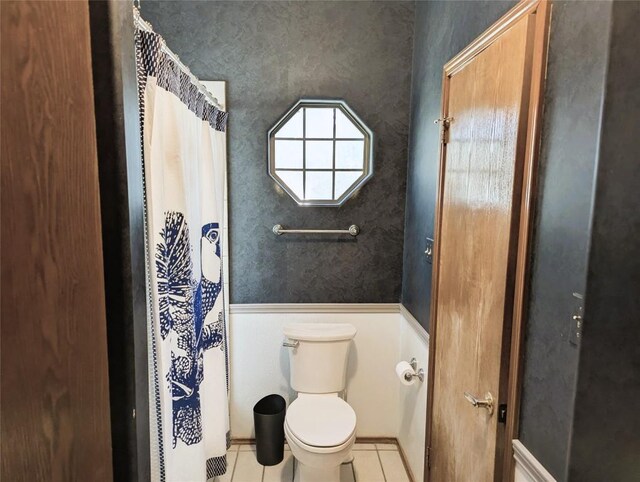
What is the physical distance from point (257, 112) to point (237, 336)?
1.40 meters

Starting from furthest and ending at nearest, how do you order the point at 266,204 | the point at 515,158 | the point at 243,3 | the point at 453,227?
the point at 266,204, the point at 243,3, the point at 453,227, the point at 515,158

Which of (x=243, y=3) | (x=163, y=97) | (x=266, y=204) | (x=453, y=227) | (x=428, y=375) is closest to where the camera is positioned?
(x=163, y=97)

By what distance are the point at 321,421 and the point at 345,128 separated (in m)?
1.68

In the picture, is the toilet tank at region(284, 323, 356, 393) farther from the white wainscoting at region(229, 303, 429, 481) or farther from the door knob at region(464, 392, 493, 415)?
the door knob at region(464, 392, 493, 415)

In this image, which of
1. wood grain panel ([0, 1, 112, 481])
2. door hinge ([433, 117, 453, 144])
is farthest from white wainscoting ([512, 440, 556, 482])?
door hinge ([433, 117, 453, 144])

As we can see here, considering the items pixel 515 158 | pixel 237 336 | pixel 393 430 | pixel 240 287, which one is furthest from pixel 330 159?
pixel 393 430

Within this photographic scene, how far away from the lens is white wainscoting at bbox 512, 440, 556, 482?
0.97 meters

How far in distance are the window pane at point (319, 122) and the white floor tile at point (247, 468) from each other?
79.4 inches

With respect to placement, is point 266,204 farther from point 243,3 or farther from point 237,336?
point 243,3

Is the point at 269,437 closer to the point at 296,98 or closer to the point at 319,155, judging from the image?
the point at 319,155

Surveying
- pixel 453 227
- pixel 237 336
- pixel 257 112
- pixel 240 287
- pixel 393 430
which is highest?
pixel 257 112

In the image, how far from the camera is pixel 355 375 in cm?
252

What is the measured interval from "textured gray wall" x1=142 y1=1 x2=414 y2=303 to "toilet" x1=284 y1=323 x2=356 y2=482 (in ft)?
0.93

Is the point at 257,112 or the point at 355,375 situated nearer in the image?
the point at 257,112
